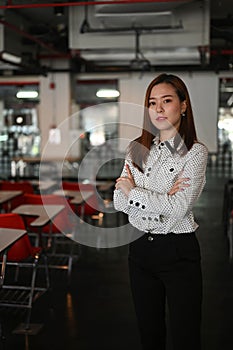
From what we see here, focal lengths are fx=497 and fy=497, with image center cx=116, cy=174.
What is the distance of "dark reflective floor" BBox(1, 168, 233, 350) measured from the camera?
12.4 feet

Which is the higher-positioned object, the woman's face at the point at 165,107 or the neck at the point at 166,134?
the woman's face at the point at 165,107

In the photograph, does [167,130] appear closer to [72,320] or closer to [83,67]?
[72,320]

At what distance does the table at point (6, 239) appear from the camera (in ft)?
11.4

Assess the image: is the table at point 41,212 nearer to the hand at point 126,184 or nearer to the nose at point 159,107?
the hand at point 126,184

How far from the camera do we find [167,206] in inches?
88.4

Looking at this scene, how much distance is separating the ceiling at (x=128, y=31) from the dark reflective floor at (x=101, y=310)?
9.72ft

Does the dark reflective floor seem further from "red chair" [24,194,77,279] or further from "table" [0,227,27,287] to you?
"table" [0,227,27,287]

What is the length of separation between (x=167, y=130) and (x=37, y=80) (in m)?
9.68

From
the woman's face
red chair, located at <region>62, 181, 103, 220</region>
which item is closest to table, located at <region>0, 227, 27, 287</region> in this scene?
the woman's face

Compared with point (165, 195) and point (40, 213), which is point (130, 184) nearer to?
point (165, 195)

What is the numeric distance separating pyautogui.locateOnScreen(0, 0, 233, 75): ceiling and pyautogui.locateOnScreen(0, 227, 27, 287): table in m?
2.39

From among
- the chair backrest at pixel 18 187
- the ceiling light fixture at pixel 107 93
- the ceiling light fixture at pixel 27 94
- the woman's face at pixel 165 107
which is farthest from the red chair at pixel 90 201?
the ceiling light fixture at pixel 107 93

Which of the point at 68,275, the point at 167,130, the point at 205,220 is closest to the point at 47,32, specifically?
the point at 205,220

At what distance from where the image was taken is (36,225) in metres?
4.46
